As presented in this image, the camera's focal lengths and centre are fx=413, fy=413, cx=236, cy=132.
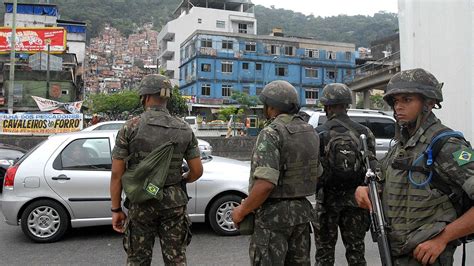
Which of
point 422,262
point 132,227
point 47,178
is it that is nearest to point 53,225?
point 47,178

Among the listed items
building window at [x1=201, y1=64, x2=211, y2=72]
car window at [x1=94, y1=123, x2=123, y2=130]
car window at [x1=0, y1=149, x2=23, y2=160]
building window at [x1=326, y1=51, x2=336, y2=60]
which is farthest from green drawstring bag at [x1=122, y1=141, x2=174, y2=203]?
building window at [x1=326, y1=51, x2=336, y2=60]

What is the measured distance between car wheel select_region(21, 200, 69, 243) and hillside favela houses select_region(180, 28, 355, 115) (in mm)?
39793

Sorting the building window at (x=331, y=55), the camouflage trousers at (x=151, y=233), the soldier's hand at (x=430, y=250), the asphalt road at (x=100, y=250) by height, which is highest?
the building window at (x=331, y=55)

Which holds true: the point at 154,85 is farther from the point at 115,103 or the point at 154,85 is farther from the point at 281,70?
the point at 281,70

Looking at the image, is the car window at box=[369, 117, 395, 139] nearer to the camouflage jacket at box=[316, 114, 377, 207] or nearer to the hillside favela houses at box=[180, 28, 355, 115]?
the camouflage jacket at box=[316, 114, 377, 207]

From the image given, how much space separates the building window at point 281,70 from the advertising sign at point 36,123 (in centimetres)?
3422

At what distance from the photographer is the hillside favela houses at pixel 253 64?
150 ft

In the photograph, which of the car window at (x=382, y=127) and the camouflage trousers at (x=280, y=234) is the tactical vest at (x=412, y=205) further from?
the car window at (x=382, y=127)

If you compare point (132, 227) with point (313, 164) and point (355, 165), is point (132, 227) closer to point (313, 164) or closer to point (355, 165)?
point (313, 164)

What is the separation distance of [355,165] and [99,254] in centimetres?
324

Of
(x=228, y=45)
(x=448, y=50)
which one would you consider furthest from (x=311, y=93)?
(x=448, y=50)

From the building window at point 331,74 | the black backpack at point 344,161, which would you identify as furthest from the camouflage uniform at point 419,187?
the building window at point 331,74

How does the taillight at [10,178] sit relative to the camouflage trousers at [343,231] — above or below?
above

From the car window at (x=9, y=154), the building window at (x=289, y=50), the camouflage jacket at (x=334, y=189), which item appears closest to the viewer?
the camouflage jacket at (x=334, y=189)
